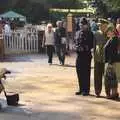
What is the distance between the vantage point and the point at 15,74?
61.4 feet

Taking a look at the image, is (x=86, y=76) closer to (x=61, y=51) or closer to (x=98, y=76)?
(x=98, y=76)

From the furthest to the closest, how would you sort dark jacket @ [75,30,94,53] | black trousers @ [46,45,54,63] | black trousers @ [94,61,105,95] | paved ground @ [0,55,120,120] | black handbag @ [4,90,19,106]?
1. black trousers @ [46,45,54,63]
2. black trousers @ [94,61,105,95]
3. dark jacket @ [75,30,94,53]
4. black handbag @ [4,90,19,106]
5. paved ground @ [0,55,120,120]

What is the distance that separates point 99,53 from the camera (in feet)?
45.0

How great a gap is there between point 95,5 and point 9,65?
17.0m

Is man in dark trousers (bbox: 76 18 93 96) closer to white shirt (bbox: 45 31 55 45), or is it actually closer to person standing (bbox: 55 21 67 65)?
person standing (bbox: 55 21 67 65)

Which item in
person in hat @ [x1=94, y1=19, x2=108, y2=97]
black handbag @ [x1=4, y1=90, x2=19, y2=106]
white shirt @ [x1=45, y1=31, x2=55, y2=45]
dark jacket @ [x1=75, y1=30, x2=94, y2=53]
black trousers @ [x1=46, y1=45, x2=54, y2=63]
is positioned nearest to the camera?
black handbag @ [x1=4, y1=90, x2=19, y2=106]

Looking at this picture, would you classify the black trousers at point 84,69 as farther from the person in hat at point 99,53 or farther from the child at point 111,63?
the child at point 111,63

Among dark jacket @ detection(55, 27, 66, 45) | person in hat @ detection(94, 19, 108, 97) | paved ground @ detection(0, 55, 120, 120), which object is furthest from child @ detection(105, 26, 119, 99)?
dark jacket @ detection(55, 27, 66, 45)

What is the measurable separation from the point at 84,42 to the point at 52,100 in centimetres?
165

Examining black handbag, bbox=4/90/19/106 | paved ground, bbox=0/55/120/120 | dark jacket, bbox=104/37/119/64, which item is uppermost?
dark jacket, bbox=104/37/119/64

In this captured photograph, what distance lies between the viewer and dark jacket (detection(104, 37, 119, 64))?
13367 millimetres

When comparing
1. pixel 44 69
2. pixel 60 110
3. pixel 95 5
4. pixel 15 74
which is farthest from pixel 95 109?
pixel 95 5

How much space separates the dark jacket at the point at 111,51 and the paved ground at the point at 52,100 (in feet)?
3.19

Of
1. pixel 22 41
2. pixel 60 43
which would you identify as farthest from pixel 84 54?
pixel 22 41
